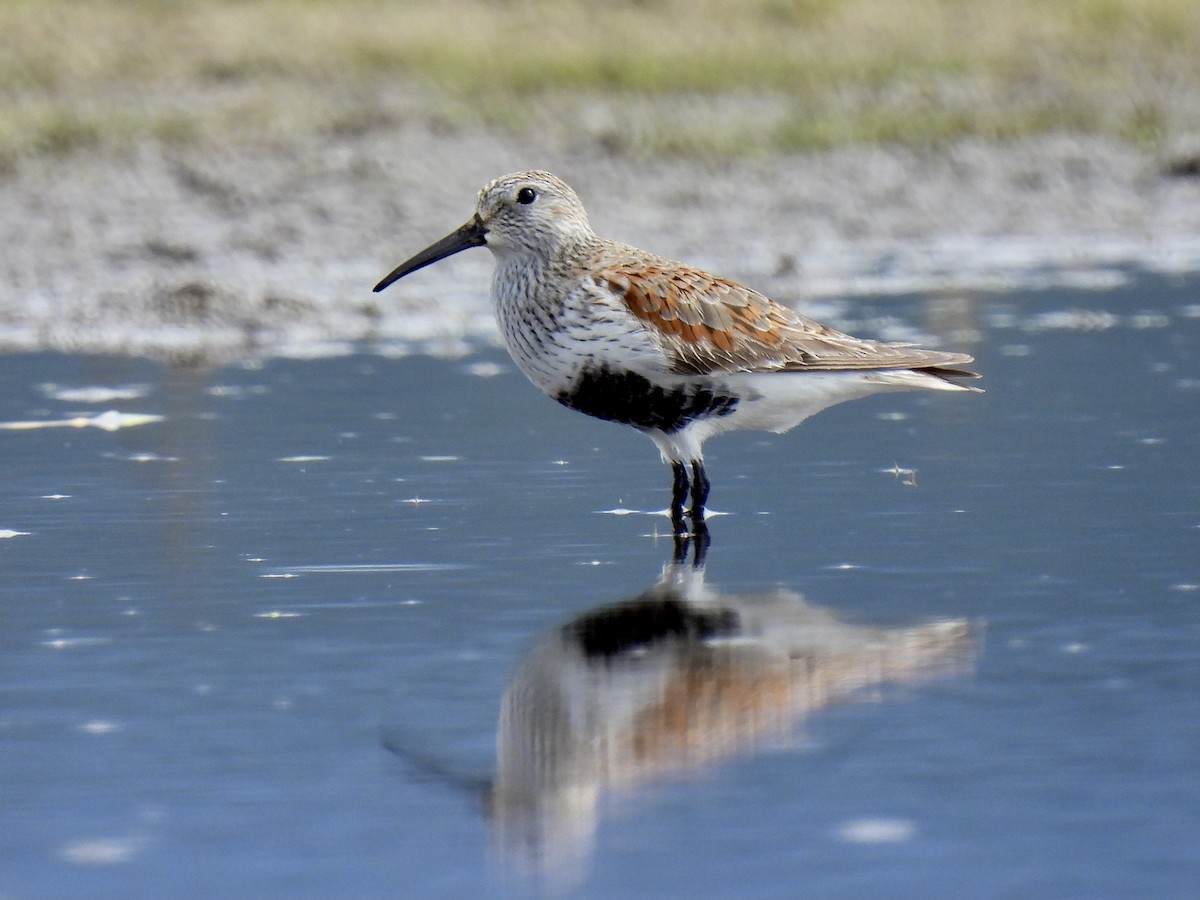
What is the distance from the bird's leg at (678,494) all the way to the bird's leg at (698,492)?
3 cm

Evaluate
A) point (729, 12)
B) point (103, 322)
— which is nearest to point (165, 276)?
point (103, 322)

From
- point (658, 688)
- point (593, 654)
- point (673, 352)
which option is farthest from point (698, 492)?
point (658, 688)

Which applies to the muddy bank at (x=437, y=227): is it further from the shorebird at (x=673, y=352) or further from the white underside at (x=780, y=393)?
the white underside at (x=780, y=393)

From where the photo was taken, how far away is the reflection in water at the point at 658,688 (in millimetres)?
4191

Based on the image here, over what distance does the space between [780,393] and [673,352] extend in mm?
454

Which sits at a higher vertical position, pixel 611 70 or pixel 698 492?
pixel 611 70

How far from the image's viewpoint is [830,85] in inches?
777

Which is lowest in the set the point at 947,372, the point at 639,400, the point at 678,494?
the point at 678,494

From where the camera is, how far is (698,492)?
284 inches

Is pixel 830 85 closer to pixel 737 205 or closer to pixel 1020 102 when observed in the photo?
pixel 1020 102

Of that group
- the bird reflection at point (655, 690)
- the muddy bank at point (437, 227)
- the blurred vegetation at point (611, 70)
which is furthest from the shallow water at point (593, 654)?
the blurred vegetation at point (611, 70)

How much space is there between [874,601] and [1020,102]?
14.8 m

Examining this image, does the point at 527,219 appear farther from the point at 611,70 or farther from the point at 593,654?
the point at 611,70

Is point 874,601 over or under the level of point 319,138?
under
